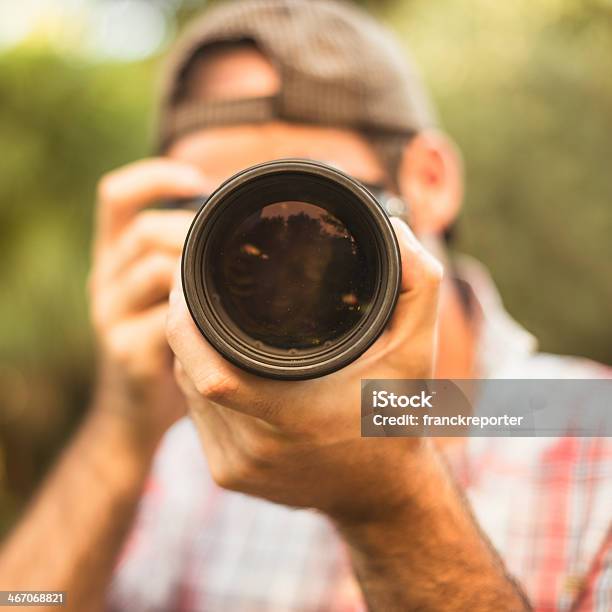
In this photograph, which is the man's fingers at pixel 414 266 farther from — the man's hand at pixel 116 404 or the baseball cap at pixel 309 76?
the baseball cap at pixel 309 76

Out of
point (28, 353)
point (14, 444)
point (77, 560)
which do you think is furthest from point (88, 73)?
point (77, 560)

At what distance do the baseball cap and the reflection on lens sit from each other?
1.41 ft

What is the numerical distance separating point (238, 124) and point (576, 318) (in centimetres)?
178

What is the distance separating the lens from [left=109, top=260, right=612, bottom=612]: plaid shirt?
0.83 m

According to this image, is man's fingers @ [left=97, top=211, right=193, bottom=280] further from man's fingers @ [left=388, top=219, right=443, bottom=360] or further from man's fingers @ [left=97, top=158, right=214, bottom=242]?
man's fingers @ [left=388, top=219, right=443, bottom=360]

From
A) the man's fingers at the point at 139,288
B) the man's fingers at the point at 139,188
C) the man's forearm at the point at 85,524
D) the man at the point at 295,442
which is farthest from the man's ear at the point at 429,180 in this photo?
the man's forearm at the point at 85,524

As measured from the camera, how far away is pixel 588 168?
257cm

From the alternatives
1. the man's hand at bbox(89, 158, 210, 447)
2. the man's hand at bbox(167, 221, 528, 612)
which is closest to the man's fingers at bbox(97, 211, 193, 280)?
the man's hand at bbox(89, 158, 210, 447)

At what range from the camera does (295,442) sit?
1.95 feet

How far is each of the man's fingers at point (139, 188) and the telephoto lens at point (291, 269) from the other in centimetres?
32

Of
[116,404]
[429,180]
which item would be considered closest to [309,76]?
[429,180]

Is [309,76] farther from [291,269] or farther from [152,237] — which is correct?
[291,269]

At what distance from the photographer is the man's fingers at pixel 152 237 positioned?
0.85 m

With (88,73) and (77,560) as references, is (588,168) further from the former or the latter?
(77,560)
